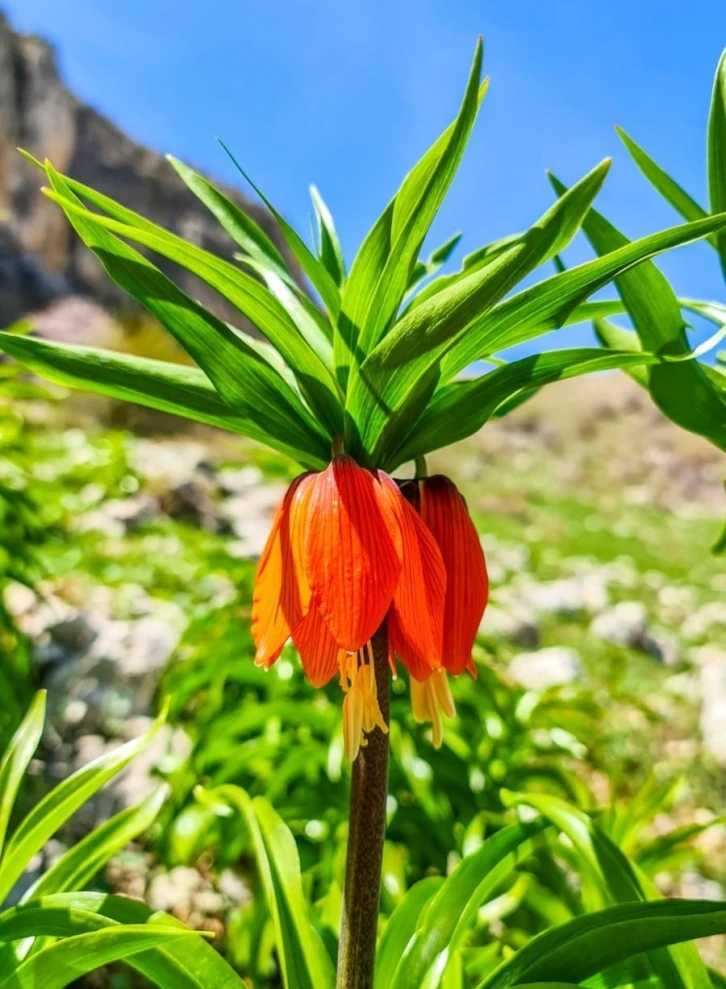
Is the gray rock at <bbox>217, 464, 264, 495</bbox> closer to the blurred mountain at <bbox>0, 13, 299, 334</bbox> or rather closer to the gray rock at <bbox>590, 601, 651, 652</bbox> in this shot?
the gray rock at <bbox>590, 601, 651, 652</bbox>

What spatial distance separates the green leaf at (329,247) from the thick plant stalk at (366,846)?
1.33ft

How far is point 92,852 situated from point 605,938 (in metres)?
0.51

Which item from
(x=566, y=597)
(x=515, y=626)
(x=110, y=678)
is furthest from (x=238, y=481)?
(x=110, y=678)

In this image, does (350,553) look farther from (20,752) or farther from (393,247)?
(20,752)

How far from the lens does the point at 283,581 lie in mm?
584

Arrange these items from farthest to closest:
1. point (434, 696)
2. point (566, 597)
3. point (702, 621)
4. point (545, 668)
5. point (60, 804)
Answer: point (702, 621) → point (566, 597) → point (545, 668) → point (60, 804) → point (434, 696)

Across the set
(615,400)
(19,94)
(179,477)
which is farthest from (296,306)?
(615,400)

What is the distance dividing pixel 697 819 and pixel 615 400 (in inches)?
1124

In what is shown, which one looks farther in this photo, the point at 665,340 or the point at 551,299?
the point at 665,340

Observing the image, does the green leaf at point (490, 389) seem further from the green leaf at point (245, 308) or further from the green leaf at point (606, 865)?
the green leaf at point (606, 865)

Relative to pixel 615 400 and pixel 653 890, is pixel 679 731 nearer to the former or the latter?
pixel 653 890

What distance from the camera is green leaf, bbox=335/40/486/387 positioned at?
0.54 m

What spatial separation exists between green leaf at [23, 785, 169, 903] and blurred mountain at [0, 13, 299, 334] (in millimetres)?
16666

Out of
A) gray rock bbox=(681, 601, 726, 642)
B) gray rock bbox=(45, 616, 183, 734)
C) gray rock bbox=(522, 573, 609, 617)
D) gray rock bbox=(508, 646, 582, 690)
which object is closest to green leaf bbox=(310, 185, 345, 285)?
Answer: gray rock bbox=(45, 616, 183, 734)
